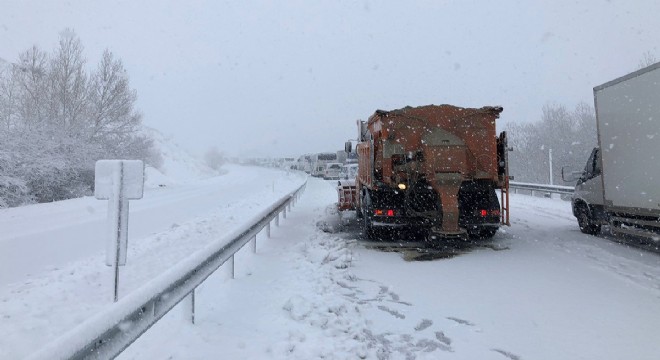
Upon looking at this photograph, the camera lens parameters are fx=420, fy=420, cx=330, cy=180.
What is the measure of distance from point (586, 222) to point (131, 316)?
35.0 ft

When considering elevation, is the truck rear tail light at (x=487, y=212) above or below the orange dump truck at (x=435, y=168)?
below

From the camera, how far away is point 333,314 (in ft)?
A: 15.6

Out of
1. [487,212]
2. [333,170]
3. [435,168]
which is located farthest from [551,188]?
[333,170]

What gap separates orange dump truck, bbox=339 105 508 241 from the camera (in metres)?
8.68

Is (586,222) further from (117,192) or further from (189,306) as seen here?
(117,192)

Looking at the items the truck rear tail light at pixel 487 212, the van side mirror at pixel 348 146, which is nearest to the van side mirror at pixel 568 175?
the truck rear tail light at pixel 487 212

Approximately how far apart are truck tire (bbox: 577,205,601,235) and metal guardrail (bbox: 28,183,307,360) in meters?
9.22

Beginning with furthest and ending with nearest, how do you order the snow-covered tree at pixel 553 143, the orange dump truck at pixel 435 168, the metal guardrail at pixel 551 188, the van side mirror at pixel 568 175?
the snow-covered tree at pixel 553 143 → the metal guardrail at pixel 551 188 → the van side mirror at pixel 568 175 → the orange dump truck at pixel 435 168

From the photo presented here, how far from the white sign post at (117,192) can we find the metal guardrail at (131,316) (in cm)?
86

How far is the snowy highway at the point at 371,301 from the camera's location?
13.0ft

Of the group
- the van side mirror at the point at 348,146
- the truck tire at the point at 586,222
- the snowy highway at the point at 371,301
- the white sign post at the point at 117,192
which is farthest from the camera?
the van side mirror at the point at 348,146

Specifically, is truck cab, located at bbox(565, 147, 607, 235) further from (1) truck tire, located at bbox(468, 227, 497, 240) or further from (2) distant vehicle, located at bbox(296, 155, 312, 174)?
(2) distant vehicle, located at bbox(296, 155, 312, 174)

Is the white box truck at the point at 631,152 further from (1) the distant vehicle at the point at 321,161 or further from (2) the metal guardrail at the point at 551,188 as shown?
(1) the distant vehicle at the point at 321,161

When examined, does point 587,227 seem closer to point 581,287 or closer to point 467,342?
point 581,287
